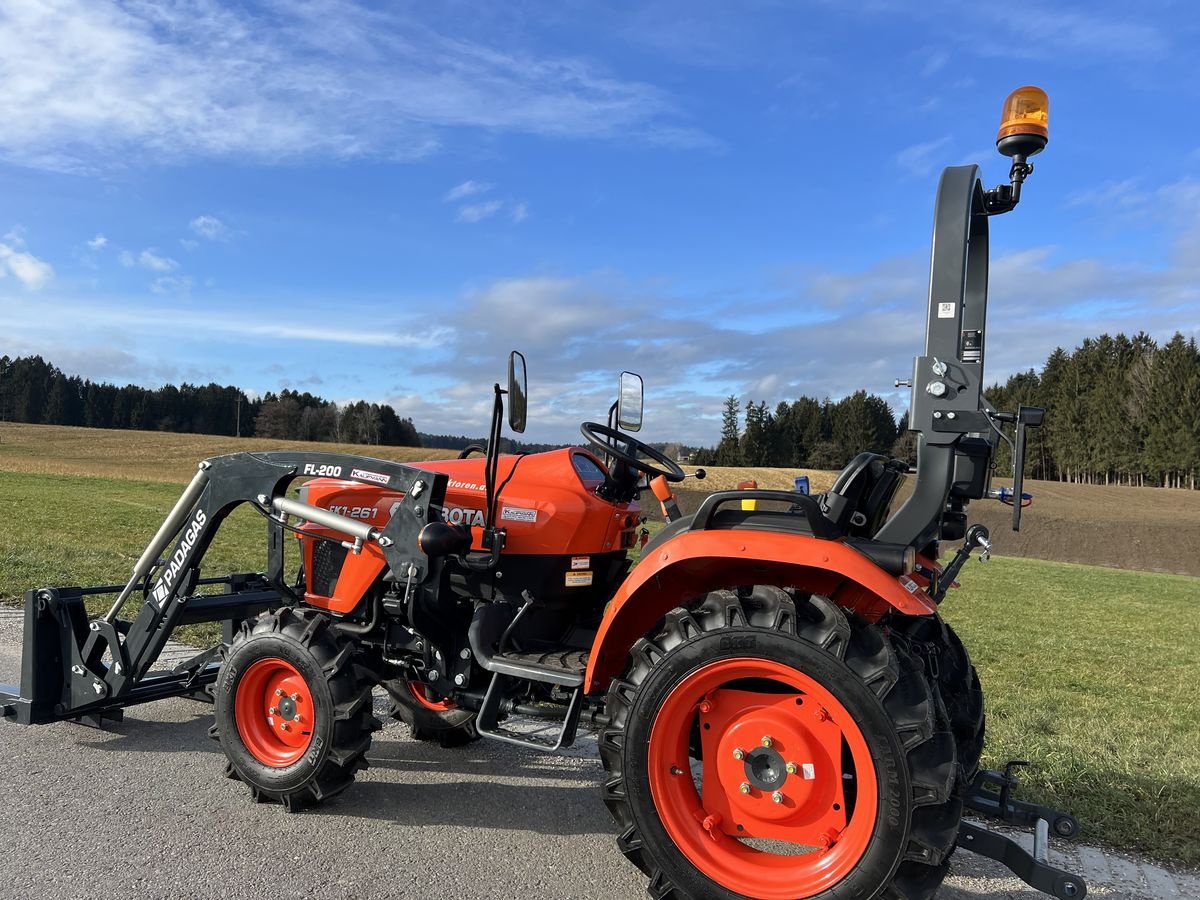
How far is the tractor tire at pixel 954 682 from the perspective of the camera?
124 inches

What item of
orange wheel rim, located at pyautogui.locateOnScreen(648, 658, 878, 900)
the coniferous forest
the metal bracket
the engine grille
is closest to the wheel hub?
orange wheel rim, located at pyautogui.locateOnScreen(648, 658, 878, 900)

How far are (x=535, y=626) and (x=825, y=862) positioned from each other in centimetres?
162

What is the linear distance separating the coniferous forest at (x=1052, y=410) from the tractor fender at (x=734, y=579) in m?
47.5

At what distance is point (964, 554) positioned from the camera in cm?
317

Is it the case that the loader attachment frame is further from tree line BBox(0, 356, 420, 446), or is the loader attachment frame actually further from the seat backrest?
tree line BBox(0, 356, 420, 446)

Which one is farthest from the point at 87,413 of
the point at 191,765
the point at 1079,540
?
the point at 191,765

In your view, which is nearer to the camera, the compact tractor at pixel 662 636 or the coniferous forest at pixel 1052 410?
the compact tractor at pixel 662 636

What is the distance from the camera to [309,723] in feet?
12.0

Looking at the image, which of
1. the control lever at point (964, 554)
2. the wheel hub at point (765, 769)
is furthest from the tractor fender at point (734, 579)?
the wheel hub at point (765, 769)

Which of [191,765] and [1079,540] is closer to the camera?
[191,765]

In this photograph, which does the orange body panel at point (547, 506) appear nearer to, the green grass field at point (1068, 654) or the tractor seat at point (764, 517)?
the tractor seat at point (764, 517)

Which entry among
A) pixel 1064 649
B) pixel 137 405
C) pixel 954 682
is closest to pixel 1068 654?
pixel 1064 649

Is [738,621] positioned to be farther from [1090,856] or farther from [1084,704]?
[1084,704]

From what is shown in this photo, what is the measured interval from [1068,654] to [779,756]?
22.9ft
